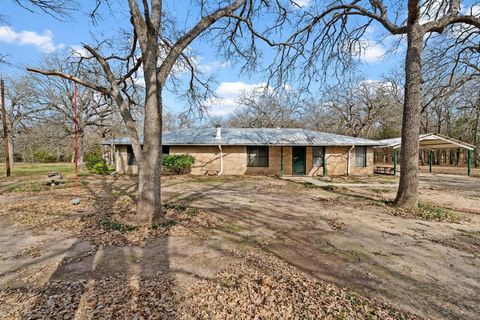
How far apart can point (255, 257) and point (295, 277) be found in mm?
820

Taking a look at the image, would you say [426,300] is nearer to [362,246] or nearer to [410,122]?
[362,246]

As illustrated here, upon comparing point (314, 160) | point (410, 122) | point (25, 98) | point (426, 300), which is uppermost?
point (25, 98)

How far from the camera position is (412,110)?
719 centimetres

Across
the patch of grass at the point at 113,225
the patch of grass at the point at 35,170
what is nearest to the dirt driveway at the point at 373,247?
the patch of grass at the point at 113,225

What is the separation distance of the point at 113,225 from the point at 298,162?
13.7 m

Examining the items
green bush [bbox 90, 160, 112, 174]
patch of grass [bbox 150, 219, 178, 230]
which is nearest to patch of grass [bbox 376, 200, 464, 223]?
patch of grass [bbox 150, 219, 178, 230]

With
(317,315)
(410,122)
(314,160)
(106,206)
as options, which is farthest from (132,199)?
(314,160)

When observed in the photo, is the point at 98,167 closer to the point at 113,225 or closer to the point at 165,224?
the point at 113,225

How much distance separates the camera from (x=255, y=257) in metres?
3.86

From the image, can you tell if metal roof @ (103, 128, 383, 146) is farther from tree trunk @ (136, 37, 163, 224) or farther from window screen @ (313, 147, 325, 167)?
tree trunk @ (136, 37, 163, 224)

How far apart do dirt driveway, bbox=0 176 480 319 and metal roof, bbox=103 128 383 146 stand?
986 cm

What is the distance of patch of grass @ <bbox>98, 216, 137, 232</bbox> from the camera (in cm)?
504

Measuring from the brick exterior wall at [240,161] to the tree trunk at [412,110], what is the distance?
9.35m

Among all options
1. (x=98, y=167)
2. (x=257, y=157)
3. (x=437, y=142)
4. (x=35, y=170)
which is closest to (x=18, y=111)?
(x=35, y=170)
